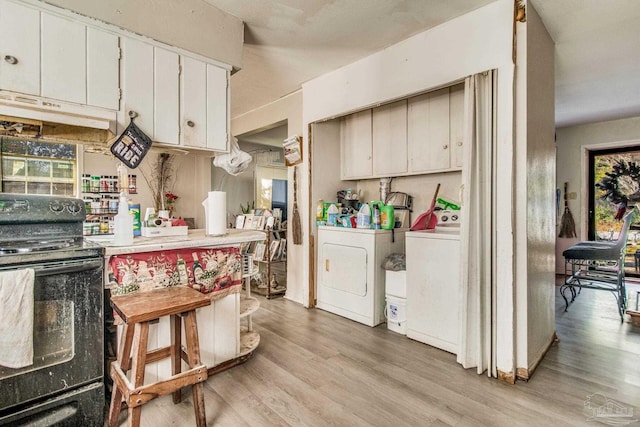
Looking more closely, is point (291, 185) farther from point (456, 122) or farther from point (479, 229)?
point (479, 229)

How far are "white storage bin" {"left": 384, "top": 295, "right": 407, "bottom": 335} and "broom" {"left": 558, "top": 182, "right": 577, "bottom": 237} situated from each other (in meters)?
4.14

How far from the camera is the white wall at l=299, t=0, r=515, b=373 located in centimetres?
206

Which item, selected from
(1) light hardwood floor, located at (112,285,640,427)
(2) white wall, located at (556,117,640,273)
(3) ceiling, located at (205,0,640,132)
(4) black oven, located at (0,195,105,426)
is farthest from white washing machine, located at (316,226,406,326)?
(2) white wall, located at (556,117,640,273)

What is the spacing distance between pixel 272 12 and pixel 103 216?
430 cm

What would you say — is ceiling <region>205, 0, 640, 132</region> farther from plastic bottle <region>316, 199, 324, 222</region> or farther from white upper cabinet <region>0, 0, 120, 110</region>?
plastic bottle <region>316, 199, 324, 222</region>

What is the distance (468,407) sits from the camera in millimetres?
1762

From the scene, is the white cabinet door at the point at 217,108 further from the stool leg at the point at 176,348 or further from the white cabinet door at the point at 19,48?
the stool leg at the point at 176,348

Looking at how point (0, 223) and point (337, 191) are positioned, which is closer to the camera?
point (0, 223)

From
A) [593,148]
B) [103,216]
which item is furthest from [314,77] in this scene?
[593,148]

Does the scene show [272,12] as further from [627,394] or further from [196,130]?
[627,394]

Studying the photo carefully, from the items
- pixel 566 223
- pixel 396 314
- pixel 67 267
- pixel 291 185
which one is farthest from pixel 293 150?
pixel 566 223

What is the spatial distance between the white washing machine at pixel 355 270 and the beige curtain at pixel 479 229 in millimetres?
898

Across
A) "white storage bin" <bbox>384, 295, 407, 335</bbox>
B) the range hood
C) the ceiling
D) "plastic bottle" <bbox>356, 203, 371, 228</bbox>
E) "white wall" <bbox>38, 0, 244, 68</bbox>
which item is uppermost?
the ceiling

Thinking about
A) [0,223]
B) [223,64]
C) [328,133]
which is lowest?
[0,223]
